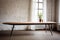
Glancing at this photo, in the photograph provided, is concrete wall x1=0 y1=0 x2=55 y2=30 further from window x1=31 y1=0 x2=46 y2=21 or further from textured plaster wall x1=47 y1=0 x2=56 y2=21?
textured plaster wall x1=47 y1=0 x2=56 y2=21

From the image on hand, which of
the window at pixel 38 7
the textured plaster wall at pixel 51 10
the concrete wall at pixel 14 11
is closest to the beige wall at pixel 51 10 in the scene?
the textured plaster wall at pixel 51 10

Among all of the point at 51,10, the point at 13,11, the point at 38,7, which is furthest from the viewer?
the point at 38,7

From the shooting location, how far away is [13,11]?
5562mm

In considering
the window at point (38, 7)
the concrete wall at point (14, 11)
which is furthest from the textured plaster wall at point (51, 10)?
the concrete wall at point (14, 11)

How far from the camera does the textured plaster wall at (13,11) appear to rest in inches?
216

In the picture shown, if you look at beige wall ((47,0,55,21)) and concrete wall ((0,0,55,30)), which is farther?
beige wall ((47,0,55,21))

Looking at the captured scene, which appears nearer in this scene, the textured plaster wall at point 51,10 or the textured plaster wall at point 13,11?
the textured plaster wall at point 13,11

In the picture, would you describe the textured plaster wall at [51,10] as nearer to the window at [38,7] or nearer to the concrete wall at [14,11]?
the window at [38,7]

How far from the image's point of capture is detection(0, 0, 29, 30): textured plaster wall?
18.0ft

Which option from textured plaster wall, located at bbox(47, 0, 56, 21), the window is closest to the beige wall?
textured plaster wall, located at bbox(47, 0, 56, 21)

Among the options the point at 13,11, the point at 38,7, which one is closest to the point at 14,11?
the point at 13,11

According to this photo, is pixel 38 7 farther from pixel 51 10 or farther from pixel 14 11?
pixel 14 11

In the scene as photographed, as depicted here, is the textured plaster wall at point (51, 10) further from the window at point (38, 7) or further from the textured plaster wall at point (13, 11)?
the textured plaster wall at point (13, 11)

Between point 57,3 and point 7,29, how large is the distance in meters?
3.31
